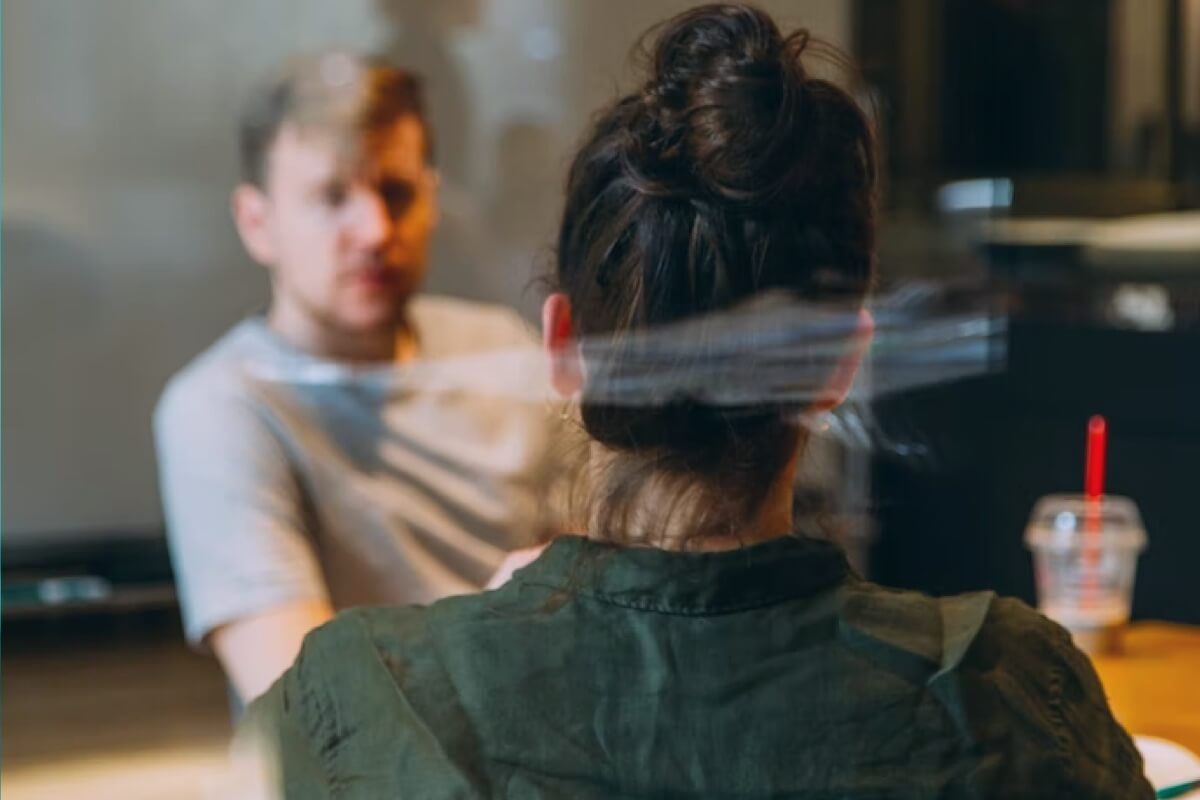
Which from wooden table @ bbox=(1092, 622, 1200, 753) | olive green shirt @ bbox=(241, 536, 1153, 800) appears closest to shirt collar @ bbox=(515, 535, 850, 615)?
olive green shirt @ bbox=(241, 536, 1153, 800)

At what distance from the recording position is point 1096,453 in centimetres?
158

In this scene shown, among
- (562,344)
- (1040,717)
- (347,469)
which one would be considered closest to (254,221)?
(347,469)

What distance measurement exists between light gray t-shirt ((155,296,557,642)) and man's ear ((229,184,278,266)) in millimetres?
62

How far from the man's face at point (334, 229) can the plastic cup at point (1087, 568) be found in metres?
0.55

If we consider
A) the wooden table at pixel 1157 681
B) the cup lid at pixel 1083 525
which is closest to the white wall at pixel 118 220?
the cup lid at pixel 1083 525

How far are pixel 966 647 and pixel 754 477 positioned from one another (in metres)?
0.12

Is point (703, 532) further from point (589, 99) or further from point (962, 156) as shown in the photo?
point (962, 156)

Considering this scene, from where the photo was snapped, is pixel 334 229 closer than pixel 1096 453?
Yes

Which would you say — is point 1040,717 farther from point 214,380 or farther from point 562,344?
point 214,380

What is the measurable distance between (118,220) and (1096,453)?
3.12 ft

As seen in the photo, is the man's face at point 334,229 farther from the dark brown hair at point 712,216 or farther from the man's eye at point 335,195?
the dark brown hair at point 712,216

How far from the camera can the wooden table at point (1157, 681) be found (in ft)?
3.29

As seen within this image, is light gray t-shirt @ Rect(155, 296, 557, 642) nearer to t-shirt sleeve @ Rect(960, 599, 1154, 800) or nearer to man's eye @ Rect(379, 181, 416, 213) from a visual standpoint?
man's eye @ Rect(379, 181, 416, 213)

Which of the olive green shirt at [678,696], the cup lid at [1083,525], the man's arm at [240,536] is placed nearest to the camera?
the olive green shirt at [678,696]
